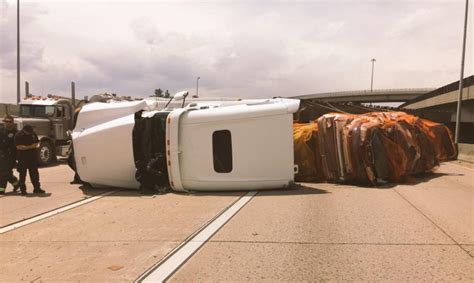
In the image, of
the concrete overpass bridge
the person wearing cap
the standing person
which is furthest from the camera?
the concrete overpass bridge

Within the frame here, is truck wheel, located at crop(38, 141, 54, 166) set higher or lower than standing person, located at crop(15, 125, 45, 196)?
lower

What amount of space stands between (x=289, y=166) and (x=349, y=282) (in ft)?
18.8

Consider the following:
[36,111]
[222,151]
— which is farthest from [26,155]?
[36,111]

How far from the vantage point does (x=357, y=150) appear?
37.1 feet

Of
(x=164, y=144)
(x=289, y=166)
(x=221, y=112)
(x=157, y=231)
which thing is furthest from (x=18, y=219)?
(x=289, y=166)

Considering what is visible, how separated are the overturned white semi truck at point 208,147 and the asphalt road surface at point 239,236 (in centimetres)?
38

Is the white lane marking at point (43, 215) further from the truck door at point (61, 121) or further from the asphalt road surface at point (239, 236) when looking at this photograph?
the truck door at point (61, 121)

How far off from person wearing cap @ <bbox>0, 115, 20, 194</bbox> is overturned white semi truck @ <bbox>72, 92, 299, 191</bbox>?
212 centimetres

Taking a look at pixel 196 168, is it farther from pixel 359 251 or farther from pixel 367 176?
pixel 359 251

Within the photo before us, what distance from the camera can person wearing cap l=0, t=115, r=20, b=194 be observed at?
10.6m

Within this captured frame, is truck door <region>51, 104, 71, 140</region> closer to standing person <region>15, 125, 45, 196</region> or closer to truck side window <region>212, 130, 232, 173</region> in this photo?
standing person <region>15, 125, 45, 196</region>

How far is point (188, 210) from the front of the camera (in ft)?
26.7

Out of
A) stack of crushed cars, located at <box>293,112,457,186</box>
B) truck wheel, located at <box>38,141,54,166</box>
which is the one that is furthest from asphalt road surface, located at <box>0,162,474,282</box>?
truck wheel, located at <box>38,141,54,166</box>

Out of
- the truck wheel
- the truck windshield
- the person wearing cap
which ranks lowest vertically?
the truck wheel
